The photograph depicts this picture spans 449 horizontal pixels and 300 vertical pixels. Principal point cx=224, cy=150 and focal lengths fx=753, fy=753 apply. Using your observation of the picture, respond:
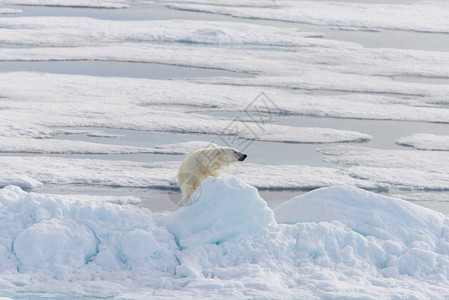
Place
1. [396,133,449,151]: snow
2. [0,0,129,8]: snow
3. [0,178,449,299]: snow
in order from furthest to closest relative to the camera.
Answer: [0,0,129,8]: snow < [396,133,449,151]: snow < [0,178,449,299]: snow

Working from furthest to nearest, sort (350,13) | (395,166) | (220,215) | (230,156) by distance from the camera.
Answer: (350,13), (395,166), (230,156), (220,215)

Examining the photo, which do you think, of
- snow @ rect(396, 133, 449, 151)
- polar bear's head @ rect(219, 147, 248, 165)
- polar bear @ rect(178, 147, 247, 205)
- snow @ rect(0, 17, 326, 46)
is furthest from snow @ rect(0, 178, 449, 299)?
snow @ rect(0, 17, 326, 46)

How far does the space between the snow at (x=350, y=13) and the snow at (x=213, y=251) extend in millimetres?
13527

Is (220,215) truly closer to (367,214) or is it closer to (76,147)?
(367,214)

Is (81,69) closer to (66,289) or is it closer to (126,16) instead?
(126,16)

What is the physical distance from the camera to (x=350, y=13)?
18.6 meters

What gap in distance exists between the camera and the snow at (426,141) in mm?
7801

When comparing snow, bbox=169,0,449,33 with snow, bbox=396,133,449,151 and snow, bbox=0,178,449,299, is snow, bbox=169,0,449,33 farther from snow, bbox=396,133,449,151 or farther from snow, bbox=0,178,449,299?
snow, bbox=0,178,449,299

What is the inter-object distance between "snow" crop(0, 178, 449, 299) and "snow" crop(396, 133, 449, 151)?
3407mm

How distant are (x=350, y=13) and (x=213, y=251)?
15320 millimetres

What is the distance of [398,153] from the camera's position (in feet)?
24.3

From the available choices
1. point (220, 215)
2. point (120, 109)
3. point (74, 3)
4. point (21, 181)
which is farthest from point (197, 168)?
point (74, 3)

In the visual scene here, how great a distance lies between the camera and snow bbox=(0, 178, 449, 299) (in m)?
3.89

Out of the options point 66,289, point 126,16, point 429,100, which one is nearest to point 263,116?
point 429,100
